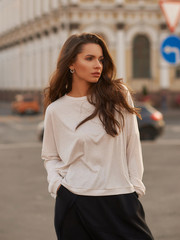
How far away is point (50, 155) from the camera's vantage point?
3578mm

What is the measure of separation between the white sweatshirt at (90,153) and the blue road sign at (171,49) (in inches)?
244

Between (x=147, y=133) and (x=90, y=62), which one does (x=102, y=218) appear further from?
(x=147, y=133)

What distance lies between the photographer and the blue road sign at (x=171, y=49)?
9438mm

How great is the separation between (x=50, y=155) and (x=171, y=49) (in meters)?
6.29

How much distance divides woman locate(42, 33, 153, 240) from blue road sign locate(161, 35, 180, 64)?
6141mm

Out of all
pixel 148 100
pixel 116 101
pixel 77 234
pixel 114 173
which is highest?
pixel 116 101

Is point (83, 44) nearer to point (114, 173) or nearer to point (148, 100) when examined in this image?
point (114, 173)

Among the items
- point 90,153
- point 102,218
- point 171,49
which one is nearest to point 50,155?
point 90,153

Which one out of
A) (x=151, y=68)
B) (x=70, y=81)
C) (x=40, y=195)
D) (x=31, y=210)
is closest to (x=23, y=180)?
(x=40, y=195)

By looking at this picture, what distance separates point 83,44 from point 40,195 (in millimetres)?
5145

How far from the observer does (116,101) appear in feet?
10.9

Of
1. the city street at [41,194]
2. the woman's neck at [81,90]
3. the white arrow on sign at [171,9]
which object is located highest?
the white arrow on sign at [171,9]

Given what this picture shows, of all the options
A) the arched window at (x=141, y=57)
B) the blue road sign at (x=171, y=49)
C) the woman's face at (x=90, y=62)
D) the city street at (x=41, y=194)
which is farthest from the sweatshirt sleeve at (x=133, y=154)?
the arched window at (x=141, y=57)

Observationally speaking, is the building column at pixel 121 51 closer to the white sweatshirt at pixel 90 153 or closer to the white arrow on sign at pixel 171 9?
the white arrow on sign at pixel 171 9
